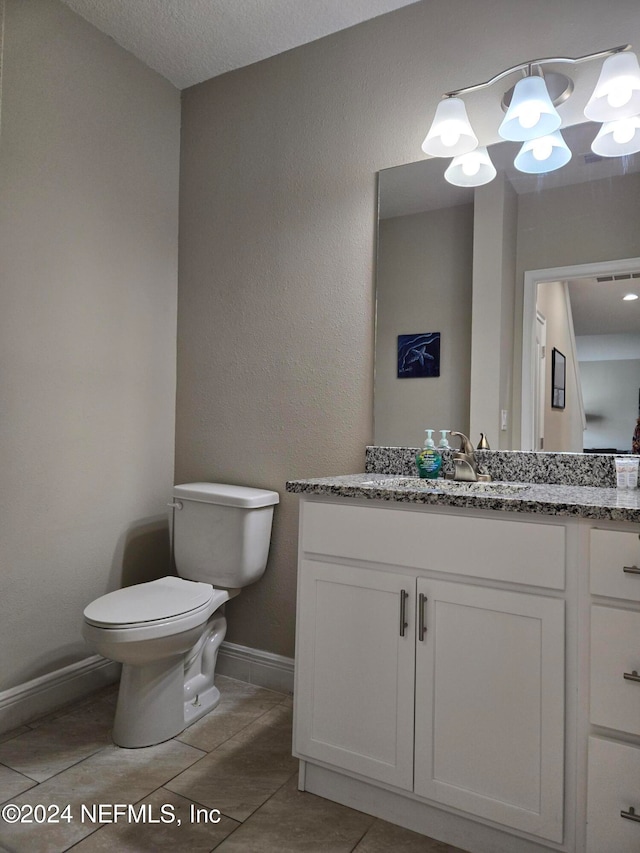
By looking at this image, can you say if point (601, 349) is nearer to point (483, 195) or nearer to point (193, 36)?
point (483, 195)

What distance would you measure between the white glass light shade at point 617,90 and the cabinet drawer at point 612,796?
5.42ft

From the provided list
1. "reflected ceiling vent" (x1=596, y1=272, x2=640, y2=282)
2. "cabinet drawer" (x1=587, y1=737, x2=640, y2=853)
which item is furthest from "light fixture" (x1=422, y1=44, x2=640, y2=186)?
"cabinet drawer" (x1=587, y1=737, x2=640, y2=853)

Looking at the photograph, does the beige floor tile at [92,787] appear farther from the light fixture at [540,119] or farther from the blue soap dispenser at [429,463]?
the light fixture at [540,119]

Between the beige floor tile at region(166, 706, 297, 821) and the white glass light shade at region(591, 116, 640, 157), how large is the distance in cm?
209

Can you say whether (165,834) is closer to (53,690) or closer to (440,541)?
(53,690)

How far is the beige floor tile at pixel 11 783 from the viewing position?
159 centimetres

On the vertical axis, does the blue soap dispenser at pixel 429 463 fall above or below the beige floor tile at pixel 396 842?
above

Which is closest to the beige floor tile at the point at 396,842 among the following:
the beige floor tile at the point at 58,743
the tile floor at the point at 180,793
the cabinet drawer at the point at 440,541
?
the tile floor at the point at 180,793

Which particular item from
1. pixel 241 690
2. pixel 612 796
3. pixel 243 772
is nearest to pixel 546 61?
pixel 612 796

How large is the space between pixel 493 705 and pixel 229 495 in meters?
1.16

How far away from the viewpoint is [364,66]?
7.03ft

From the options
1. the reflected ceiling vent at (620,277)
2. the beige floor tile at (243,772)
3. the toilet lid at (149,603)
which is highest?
the reflected ceiling vent at (620,277)

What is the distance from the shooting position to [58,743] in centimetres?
186

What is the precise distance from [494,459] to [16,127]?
1.96m
